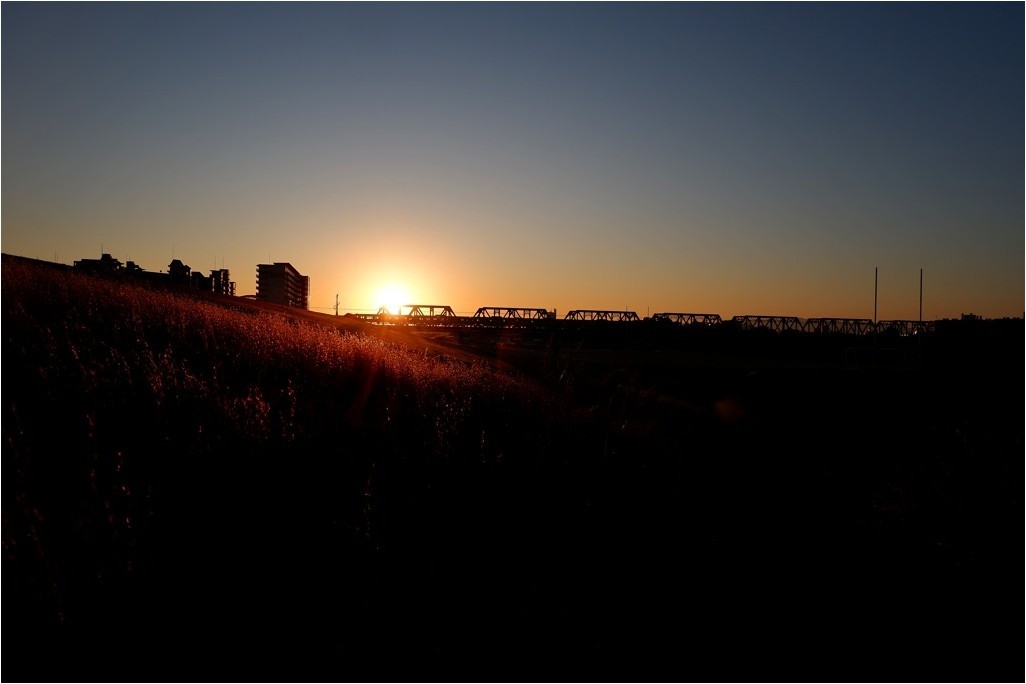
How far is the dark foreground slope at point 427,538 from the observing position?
434 cm

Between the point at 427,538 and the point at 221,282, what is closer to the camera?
the point at 427,538

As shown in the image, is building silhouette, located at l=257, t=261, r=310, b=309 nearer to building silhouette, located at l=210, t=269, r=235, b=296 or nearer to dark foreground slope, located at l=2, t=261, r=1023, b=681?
building silhouette, located at l=210, t=269, r=235, b=296

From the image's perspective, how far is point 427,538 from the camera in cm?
559

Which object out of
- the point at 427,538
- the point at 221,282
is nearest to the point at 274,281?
the point at 221,282

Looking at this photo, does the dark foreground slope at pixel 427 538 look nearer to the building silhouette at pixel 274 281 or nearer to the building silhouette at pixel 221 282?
the building silhouette at pixel 221 282

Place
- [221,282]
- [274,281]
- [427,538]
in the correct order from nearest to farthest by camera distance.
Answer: [427,538] < [221,282] < [274,281]

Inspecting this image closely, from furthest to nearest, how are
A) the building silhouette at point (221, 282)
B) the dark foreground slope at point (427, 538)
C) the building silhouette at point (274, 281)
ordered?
the building silhouette at point (274, 281) → the building silhouette at point (221, 282) → the dark foreground slope at point (427, 538)

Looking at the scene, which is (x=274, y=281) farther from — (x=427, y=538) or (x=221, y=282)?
(x=427, y=538)

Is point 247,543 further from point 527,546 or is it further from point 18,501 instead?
point 527,546

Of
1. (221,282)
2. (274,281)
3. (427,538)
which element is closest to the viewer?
(427,538)

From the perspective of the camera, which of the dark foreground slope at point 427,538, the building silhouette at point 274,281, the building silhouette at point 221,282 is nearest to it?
the dark foreground slope at point 427,538

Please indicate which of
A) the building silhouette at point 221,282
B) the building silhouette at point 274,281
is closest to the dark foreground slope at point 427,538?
the building silhouette at point 221,282

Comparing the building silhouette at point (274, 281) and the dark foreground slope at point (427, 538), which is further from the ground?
the building silhouette at point (274, 281)

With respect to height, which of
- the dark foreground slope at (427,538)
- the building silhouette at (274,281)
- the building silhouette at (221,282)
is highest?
the building silhouette at (274,281)
